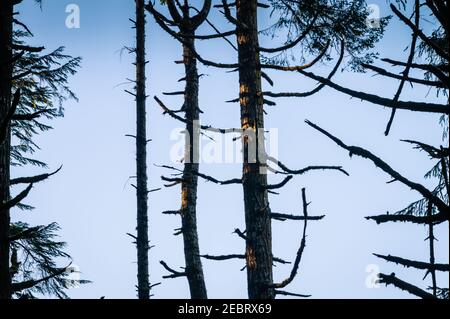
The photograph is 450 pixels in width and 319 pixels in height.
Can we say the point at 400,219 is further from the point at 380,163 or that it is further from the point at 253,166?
the point at 253,166

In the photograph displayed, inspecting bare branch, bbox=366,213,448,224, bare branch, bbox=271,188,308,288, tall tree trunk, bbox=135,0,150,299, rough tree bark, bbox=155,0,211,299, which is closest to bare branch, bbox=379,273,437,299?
bare branch, bbox=366,213,448,224

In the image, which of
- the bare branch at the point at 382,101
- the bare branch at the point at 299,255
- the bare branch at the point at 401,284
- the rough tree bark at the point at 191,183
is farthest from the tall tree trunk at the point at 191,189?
the bare branch at the point at 401,284

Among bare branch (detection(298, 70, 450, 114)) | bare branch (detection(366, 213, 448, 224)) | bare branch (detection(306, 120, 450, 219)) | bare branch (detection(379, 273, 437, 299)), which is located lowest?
bare branch (detection(379, 273, 437, 299))

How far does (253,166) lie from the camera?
5828mm

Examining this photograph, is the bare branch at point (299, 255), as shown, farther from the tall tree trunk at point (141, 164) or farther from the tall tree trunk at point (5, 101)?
the tall tree trunk at point (141, 164)

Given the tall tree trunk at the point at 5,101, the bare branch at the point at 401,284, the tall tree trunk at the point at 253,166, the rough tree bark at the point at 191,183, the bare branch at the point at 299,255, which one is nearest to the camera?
the bare branch at the point at 401,284

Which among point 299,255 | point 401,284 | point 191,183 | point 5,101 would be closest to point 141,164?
point 191,183

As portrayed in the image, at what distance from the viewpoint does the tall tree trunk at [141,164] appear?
10.4 metres

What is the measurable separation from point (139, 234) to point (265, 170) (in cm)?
549

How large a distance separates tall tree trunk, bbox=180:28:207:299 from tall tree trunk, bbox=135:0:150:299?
4.54ft

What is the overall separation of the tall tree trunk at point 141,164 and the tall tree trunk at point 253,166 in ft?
16.7

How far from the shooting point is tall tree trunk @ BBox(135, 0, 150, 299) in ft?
34.2

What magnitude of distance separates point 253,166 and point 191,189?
423 cm

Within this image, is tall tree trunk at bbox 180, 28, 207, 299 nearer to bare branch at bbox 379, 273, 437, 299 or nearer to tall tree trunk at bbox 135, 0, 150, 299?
tall tree trunk at bbox 135, 0, 150, 299
